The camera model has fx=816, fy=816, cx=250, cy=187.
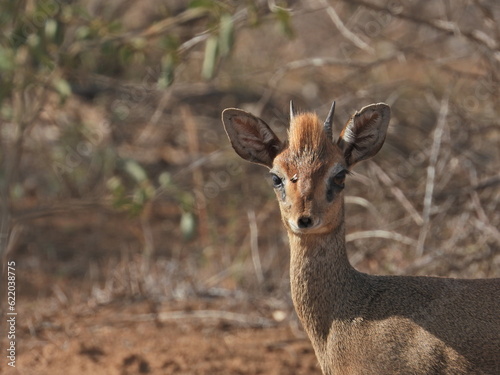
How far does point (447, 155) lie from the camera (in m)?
5.43

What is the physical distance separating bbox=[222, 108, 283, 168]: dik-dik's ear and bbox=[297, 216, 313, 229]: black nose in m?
0.48

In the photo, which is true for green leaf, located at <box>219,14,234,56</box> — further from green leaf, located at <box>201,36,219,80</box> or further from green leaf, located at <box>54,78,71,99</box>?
green leaf, located at <box>54,78,71,99</box>

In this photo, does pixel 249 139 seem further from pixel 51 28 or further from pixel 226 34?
pixel 51 28

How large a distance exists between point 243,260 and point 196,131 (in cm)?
252

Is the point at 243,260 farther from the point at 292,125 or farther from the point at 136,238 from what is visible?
the point at 292,125

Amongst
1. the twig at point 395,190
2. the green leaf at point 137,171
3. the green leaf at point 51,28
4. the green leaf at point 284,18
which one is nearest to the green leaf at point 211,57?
the green leaf at point 284,18

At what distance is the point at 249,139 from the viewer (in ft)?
11.9

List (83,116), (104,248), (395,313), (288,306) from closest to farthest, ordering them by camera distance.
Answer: (395,313) < (288,306) < (104,248) < (83,116)

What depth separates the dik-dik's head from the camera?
327 cm

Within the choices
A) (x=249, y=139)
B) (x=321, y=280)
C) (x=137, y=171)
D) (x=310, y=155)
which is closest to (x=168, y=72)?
(x=137, y=171)

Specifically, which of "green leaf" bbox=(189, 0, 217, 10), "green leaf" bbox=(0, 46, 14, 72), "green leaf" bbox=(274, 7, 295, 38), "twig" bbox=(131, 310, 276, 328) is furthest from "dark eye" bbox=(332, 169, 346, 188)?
"green leaf" bbox=(0, 46, 14, 72)

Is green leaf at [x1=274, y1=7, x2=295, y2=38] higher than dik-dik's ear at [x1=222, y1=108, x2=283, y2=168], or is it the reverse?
green leaf at [x1=274, y1=7, x2=295, y2=38]

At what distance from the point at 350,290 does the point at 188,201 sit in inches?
71.5

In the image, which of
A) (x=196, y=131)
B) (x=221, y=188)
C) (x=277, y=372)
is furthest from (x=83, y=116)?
(x=277, y=372)
